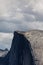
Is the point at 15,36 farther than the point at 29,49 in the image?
Yes

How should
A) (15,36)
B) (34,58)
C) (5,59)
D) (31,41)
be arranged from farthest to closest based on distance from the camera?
(5,59) → (15,36) → (31,41) → (34,58)

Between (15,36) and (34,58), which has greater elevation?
(15,36)

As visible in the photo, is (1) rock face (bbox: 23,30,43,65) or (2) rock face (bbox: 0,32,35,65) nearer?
(1) rock face (bbox: 23,30,43,65)

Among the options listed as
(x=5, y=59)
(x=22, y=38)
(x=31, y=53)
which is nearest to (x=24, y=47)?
(x=22, y=38)

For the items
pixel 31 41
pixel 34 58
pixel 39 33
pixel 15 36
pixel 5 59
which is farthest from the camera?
pixel 5 59

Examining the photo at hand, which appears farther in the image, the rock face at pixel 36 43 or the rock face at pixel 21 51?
the rock face at pixel 21 51

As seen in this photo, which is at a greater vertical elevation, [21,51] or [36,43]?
[36,43]

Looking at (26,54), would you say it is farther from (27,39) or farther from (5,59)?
(5,59)

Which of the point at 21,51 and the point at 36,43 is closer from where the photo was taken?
the point at 36,43
